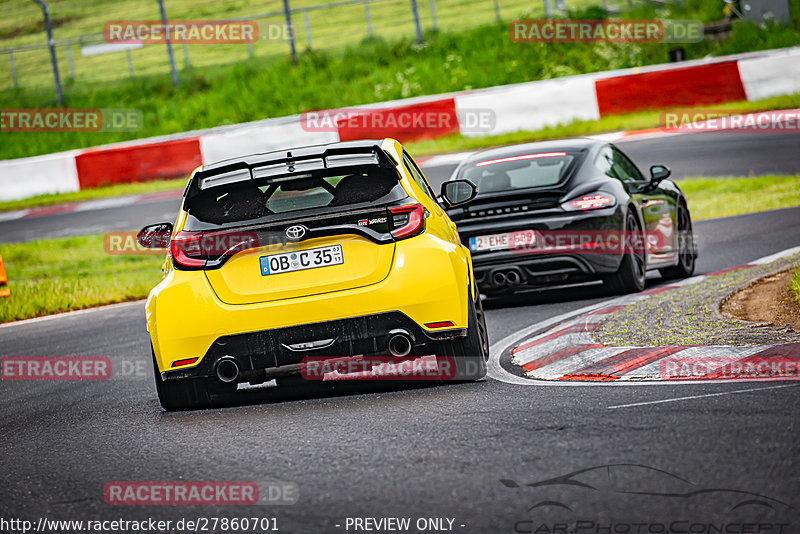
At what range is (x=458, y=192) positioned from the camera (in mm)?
8555

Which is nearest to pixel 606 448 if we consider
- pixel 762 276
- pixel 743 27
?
pixel 762 276

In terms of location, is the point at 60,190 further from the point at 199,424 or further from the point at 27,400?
the point at 199,424

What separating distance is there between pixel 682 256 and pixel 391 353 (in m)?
6.05

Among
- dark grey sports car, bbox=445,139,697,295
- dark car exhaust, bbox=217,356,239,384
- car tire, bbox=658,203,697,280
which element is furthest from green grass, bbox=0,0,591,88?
dark car exhaust, bbox=217,356,239,384

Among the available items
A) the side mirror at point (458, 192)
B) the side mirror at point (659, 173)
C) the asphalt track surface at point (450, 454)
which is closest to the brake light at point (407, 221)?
the asphalt track surface at point (450, 454)

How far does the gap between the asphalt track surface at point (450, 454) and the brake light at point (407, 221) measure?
958mm

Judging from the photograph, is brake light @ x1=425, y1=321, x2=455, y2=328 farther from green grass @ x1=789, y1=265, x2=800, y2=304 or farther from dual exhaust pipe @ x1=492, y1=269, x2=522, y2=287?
dual exhaust pipe @ x1=492, y1=269, x2=522, y2=287

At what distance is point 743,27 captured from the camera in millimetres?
28562

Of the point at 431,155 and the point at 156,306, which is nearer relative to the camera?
the point at 156,306

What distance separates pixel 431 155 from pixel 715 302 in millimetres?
14536

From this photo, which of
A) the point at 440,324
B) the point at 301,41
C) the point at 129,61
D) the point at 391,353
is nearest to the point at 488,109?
the point at 301,41

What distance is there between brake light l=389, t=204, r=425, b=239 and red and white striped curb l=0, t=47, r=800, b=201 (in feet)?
54.9

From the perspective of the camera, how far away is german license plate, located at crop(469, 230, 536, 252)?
10891mm

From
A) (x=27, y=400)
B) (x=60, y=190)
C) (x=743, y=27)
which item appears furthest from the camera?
(x=743, y=27)
